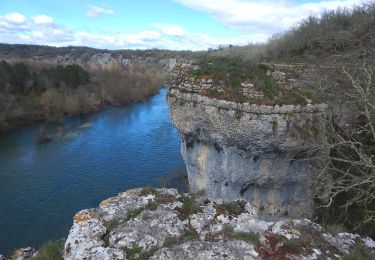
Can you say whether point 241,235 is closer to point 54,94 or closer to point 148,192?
point 148,192

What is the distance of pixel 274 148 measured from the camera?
490 inches

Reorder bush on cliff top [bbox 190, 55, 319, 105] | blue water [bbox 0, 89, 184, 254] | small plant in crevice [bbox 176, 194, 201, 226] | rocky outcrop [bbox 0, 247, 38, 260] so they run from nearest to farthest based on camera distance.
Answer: small plant in crevice [bbox 176, 194, 201, 226] < rocky outcrop [bbox 0, 247, 38, 260] < bush on cliff top [bbox 190, 55, 319, 105] < blue water [bbox 0, 89, 184, 254]

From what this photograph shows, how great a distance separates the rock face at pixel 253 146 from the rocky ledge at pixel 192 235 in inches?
269

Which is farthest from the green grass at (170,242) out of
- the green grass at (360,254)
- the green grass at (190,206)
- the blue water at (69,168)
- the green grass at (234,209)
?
the blue water at (69,168)

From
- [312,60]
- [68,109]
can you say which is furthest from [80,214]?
[68,109]

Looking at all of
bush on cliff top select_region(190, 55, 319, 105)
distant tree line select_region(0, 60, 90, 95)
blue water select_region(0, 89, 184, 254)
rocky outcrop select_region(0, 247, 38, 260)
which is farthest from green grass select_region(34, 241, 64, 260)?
distant tree line select_region(0, 60, 90, 95)

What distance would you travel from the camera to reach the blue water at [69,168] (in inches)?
677

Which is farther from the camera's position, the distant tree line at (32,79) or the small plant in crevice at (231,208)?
the distant tree line at (32,79)

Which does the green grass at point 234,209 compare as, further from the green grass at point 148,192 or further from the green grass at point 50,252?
the green grass at point 50,252

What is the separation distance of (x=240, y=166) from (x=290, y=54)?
6789mm

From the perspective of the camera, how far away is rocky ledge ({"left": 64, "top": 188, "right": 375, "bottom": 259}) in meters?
4.45

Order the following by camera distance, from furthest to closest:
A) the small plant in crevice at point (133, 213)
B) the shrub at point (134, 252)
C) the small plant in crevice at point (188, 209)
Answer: the small plant in crevice at point (188, 209)
the small plant in crevice at point (133, 213)
the shrub at point (134, 252)

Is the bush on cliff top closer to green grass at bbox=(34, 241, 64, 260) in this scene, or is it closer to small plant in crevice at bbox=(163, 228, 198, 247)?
small plant in crevice at bbox=(163, 228, 198, 247)

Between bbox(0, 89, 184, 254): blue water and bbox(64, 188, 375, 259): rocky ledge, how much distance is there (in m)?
11.8
